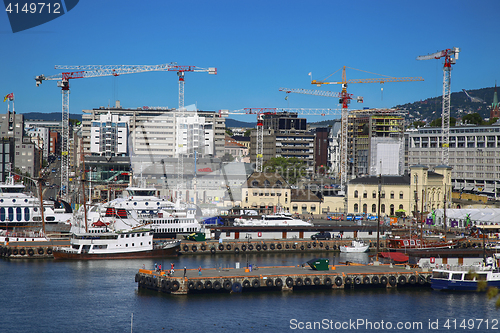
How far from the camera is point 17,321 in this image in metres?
32.6

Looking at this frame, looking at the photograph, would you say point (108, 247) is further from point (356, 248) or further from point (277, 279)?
point (356, 248)

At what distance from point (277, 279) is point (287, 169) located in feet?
268

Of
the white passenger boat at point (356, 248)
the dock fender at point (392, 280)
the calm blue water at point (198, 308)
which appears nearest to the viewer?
the calm blue water at point (198, 308)

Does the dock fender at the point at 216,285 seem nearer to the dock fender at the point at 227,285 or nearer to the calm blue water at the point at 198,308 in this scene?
the dock fender at the point at 227,285

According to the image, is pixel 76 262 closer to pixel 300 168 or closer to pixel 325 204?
pixel 325 204

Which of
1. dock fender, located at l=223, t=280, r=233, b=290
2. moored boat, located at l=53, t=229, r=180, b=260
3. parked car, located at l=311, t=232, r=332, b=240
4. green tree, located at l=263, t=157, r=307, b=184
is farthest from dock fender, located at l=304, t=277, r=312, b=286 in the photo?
green tree, located at l=263, t=157, r=307, b=184

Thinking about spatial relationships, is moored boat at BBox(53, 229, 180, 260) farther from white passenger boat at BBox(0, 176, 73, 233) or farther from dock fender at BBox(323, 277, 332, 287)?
dock fender at BBox(323, 277, 332, 287)

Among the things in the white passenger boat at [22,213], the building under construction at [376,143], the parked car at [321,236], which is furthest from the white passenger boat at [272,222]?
the building under construction at [376,143]

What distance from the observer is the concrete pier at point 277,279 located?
38.1m

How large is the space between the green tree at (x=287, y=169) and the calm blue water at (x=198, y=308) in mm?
75461

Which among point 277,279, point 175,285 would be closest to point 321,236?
point 277,279

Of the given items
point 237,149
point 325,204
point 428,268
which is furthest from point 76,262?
point 237,149

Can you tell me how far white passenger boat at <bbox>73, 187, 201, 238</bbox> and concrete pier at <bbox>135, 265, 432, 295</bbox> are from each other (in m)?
16.6

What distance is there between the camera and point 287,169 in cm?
12069
